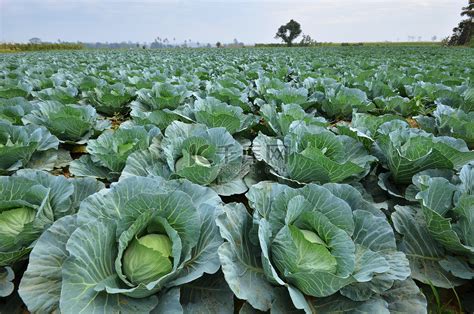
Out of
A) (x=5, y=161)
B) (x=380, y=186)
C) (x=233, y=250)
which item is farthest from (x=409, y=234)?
(x=5, y=161)

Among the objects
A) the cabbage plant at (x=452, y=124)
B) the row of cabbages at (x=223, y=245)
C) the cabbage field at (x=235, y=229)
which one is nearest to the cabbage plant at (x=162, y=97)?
the cabbage field at (x=235, y=229)

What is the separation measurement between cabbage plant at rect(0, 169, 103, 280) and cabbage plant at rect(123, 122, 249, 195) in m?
0.49

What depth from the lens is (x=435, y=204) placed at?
1891 mm

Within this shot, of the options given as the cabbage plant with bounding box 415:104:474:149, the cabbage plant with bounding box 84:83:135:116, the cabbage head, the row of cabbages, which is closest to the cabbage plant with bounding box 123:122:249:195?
the row of cabbages

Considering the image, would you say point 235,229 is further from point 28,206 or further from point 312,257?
point 28,206

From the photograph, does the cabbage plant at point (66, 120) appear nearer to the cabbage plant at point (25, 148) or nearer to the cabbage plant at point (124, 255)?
the cabbage plant at point (25, 148)

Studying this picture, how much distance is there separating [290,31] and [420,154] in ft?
243

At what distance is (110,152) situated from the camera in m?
2.57

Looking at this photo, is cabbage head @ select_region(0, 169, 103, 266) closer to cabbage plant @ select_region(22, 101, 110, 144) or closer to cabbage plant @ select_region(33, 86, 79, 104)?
cabbage plant @ select_region(22, 101, 110, 144)

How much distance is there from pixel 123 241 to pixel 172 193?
0.99 feet

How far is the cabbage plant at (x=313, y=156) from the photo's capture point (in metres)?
2.17

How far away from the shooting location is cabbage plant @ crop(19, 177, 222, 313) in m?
1.32

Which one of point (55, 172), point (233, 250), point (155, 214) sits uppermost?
point (155, 214)

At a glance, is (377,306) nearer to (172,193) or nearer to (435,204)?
(435,204)
